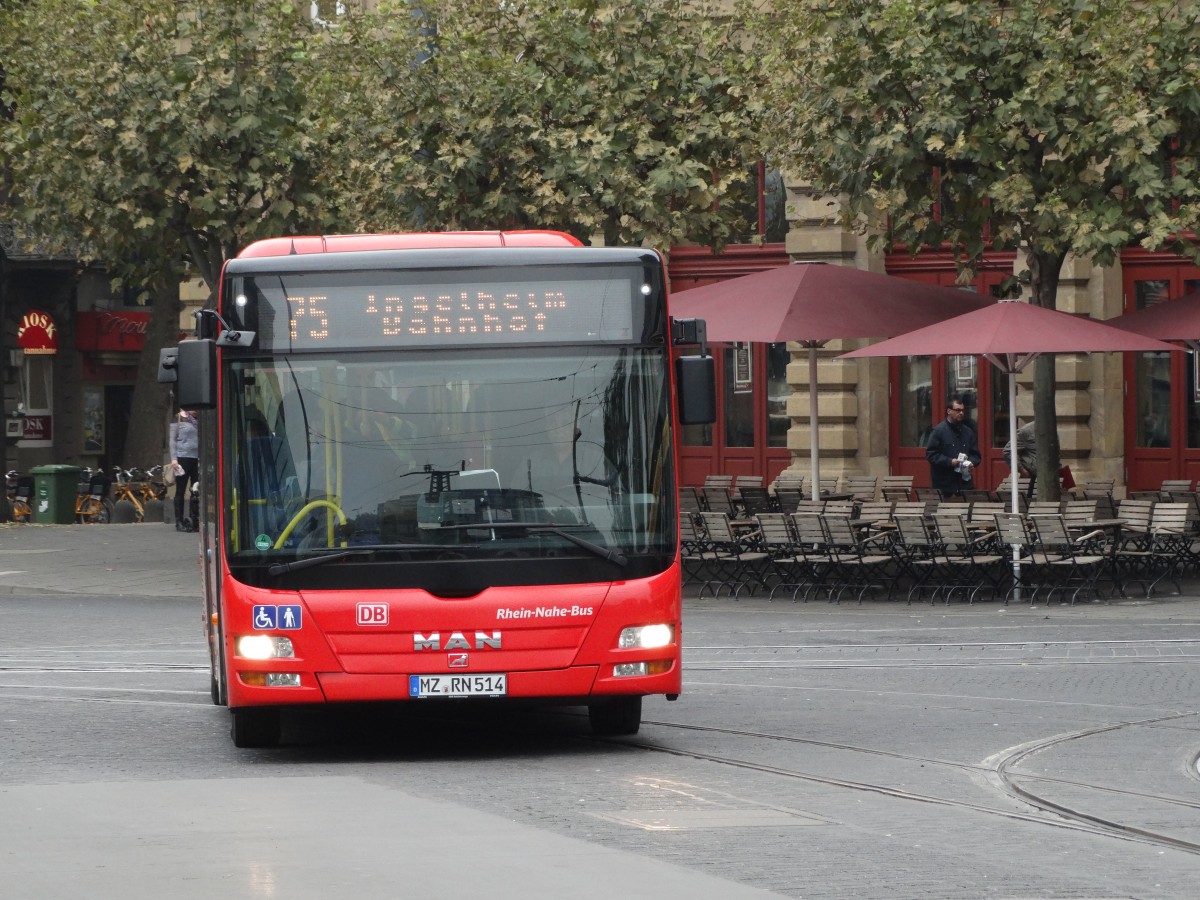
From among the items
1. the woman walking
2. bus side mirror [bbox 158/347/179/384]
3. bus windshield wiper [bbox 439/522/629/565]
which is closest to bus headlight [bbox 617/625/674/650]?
bus windshield wiper [bbox 439/522/629/565]

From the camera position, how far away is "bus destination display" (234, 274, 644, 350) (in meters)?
10.5

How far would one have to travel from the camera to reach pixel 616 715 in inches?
447

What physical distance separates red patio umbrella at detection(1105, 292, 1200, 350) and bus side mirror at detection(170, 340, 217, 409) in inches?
492

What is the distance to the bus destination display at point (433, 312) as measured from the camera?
10.5 metres

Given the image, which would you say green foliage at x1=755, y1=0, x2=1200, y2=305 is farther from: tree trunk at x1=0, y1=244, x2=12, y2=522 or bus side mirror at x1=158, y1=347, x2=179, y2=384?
tree trunk at x1=0, y1=244, x2=12, y2=522

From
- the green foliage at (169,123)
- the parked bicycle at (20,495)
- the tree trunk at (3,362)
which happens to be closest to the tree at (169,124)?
the green foliage at (169,123)

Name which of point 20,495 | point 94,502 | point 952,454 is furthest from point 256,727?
point 20,495

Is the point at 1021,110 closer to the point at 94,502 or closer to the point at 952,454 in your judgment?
the point at 952,454

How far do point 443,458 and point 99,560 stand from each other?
52.7 feet

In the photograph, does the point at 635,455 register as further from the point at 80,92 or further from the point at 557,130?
the point at 80,92

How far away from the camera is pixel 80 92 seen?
24.1m

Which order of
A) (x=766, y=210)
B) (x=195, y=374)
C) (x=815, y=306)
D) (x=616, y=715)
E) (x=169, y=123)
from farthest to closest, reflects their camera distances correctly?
1. (x=766, y=210)
2. (x=169, y=123)
3. (x=815, y=306)
4. (x=616, y=715)
5. (x=195, y=374)

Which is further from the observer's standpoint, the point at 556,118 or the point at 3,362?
the point at 3,362

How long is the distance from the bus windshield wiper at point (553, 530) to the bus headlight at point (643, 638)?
0.33 meters
